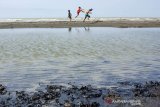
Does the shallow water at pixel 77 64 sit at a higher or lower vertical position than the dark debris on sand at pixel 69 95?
lower

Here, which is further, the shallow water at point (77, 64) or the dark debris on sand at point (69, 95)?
the shallow water at point (77, 64)

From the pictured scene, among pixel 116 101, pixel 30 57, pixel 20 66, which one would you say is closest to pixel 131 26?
pixel 30 57

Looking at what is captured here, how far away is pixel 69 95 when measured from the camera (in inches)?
594

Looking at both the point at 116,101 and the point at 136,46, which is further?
the point at 136,46

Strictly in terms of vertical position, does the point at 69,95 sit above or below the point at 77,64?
above

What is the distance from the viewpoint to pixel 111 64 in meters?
22.2

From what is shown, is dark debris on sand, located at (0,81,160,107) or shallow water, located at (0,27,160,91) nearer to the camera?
dark debris on sand, located at (0,81,160,107)

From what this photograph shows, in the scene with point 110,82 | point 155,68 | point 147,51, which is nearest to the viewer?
point 110,82

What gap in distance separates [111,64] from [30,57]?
19.6 ft

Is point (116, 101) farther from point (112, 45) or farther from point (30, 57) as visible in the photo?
point (112, 45)

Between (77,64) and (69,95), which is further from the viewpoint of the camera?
(77,64)

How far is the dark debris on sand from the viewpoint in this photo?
1380cm

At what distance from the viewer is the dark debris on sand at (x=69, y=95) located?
45.3ft

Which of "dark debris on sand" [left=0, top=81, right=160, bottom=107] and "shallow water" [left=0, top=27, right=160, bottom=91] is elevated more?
"dark debris on sand" [left=0, top=81, right=160, bottom=107]
